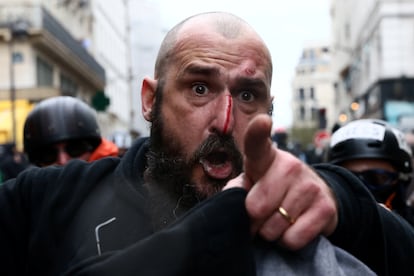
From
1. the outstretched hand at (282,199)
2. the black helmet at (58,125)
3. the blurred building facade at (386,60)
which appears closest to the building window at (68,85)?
the blurred building facade at (386,60)

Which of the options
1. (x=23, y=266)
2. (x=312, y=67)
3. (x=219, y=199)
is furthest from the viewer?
(x=312, y=67)

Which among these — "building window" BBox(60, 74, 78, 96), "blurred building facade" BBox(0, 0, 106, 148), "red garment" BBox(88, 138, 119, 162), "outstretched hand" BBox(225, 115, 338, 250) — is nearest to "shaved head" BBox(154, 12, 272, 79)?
"outstretched hand" BBox(225, 115, 338, 250)

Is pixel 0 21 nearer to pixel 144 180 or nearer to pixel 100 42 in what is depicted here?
pixel 100 42

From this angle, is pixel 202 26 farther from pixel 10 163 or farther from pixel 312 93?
pixel 312 93

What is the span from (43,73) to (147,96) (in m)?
29.2

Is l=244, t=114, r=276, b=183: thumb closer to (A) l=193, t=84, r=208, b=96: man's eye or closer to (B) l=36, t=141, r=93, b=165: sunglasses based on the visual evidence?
(A) l=193, t=84, r=208, b=96: man's eye

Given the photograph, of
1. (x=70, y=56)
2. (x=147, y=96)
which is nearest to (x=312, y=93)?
(x=70, y=56)

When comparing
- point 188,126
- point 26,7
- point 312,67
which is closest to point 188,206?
point 188,126

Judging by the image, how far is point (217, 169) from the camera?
2.06m

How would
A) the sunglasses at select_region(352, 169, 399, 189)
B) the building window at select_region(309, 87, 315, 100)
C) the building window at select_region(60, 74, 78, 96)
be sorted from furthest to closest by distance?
the building window at select_region(309, 87, 315, 100) → the building window at select_region(60, 74, 78, 96) → the sunglasses at select_region(352, 169, 399, 189)

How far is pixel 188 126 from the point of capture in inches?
85.9

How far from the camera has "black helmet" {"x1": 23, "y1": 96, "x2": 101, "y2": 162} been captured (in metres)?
5.55

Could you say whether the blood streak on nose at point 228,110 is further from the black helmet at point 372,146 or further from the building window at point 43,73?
the building window at point 43,73

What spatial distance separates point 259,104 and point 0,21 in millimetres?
29065
